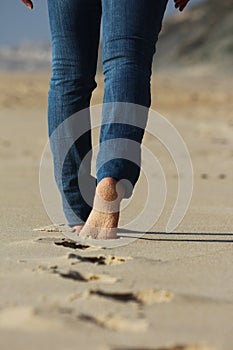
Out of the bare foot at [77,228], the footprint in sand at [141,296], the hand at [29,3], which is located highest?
the hand at [29,3]

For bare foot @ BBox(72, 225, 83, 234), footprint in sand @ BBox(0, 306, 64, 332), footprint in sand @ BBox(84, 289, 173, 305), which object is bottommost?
footprint in sand @ BBox(0, 306, 64, 332)

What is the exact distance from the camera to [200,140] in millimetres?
8969

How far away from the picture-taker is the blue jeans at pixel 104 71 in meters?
2.37

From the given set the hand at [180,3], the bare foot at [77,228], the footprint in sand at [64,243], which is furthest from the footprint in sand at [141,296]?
the hand at [180,3]

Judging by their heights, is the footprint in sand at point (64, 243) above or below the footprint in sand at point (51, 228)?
below

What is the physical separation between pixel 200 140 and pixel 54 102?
21.1ft

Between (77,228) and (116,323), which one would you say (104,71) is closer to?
(77,228)

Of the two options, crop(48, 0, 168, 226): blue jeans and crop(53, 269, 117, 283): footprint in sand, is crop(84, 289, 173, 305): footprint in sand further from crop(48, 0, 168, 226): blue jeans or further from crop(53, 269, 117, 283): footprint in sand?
crop(48, 0, 168, 226): blue jeans

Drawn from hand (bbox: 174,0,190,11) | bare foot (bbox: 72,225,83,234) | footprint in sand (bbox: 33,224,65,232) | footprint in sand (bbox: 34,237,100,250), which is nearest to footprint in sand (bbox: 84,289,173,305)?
footprint in sand (bbox: 34,237,100,250)

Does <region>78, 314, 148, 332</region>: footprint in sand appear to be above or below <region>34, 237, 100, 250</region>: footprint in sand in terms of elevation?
below

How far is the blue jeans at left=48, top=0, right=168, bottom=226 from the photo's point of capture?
237 cm

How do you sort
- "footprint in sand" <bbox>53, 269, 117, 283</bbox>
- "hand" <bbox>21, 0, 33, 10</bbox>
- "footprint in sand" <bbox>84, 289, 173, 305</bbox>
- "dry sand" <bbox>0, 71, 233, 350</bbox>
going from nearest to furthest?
1. "dry sand" <bbox>0, 71, 233, 350</bbox>
2. "footprint in sand" <bbox>84, 289, 173, 305</bbox>
3. "footprint in sand" <bbox>53, 269, 117, 283</bbox>
4. "hand" <bbox>21, 0, 33, 10</bbox>

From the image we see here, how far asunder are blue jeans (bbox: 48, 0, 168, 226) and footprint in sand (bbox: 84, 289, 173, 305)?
2.27ft

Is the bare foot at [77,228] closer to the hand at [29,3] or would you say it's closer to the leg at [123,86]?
the leg at [123,86]
